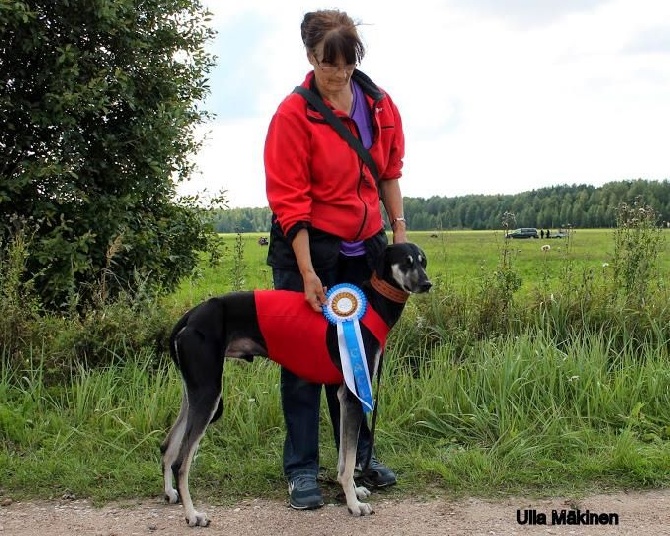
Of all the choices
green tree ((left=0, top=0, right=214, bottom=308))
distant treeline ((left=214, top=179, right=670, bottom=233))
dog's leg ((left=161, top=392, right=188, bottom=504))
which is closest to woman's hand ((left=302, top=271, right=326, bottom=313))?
dog's leg ((left=161, top=392, right=188, bottom=504))

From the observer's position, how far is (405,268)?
3684 millimetres

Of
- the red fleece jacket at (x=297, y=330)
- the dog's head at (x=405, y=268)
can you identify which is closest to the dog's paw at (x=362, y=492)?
the red fleece jacket at (x=297, y=330)

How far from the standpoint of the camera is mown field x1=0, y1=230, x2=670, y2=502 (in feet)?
13.1

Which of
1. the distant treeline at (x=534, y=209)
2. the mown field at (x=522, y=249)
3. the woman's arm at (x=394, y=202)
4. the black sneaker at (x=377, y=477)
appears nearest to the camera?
the black sneaker at (x=377, y=477)

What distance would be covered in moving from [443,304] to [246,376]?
6.25ft

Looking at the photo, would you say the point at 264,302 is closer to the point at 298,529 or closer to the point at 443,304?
the point at 298,529

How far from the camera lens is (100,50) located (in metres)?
7.03

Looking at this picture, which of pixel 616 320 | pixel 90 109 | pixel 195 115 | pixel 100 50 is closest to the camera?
pixel 616 320

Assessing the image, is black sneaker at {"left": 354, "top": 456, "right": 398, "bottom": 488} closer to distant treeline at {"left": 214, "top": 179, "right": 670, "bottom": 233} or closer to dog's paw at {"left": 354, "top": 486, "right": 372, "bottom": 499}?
dog's paw at {"left": 354, "top": 486, "right": 372, "bottom": 499}

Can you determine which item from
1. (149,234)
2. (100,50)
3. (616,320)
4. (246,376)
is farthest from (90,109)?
(616,320)

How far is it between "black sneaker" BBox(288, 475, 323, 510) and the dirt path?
5cm

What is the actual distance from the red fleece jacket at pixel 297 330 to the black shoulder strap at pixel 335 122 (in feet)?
2.83

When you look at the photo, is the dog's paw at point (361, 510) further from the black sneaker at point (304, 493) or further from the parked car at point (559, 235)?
the parked car at point (559, 235)

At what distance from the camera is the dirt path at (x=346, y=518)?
341 cm
